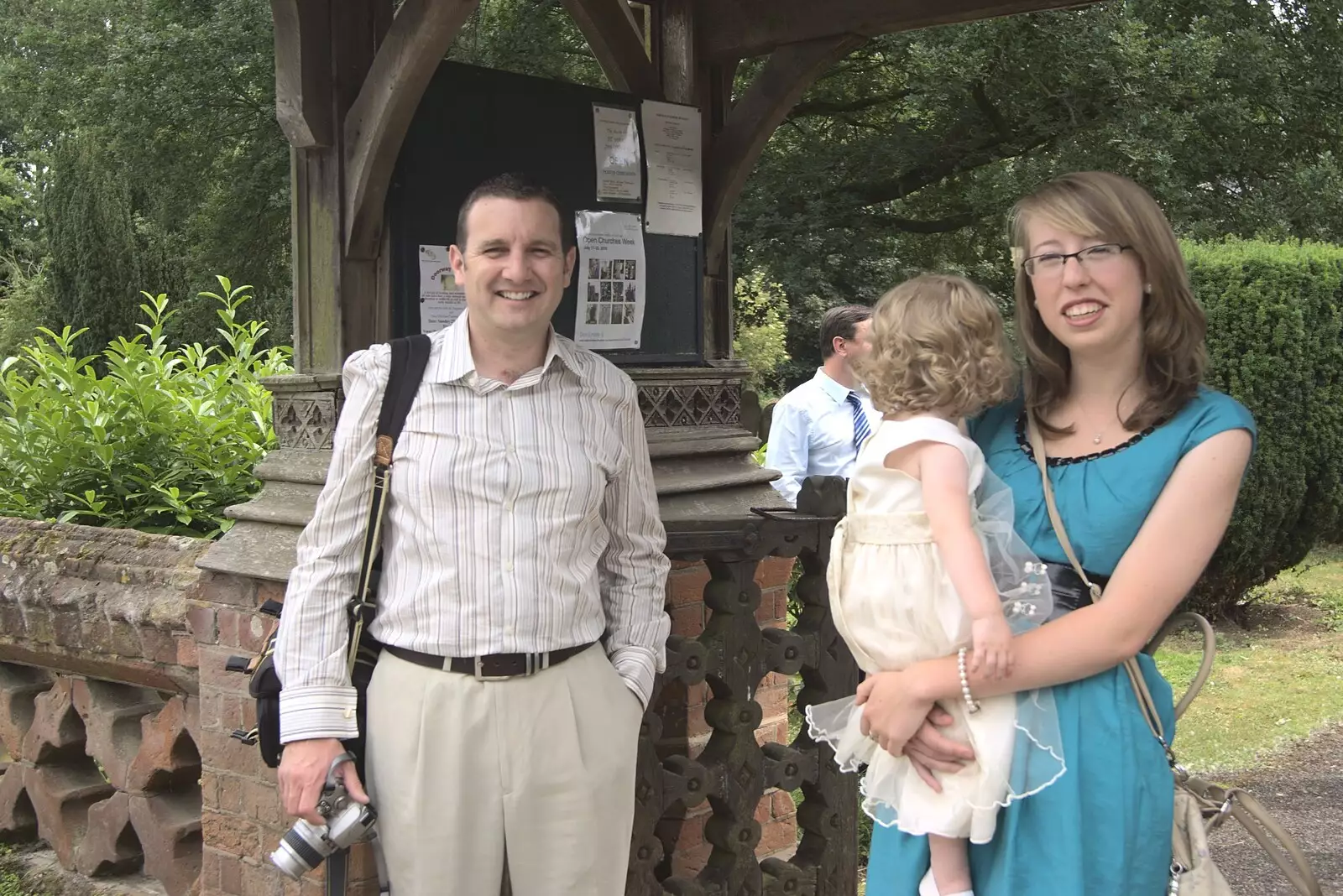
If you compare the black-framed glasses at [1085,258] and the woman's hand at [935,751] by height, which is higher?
the black-framed glasses at [1085,258]

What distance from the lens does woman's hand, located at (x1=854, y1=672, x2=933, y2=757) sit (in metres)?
2.06

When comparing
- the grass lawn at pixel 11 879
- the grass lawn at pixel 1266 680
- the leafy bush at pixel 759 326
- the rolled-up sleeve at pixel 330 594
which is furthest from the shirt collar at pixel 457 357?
the leafy bush at pixel 759 326

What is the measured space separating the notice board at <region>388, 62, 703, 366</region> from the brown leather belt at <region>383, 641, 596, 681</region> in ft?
3.70

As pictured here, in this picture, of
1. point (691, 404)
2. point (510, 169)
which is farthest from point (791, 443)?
point (510, 169)

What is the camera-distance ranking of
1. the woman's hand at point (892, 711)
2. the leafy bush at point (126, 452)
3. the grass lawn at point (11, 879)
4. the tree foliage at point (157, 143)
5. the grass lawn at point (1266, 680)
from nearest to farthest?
the woman's hand at point (892, 711) → the grass lawn at point (11, 879) → the leafy bush at point (126, 452) → the grass lawn at point (1266, 680) → the tree foliage at point (157, 143)

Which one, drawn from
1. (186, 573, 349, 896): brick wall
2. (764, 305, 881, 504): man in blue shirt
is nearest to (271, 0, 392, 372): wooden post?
(186, 573, 349, 896): brick wall

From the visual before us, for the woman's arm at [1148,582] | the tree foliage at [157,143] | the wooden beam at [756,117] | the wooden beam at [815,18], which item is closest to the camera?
the woman's arm at [1148,582]

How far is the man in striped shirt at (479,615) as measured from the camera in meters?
2.39

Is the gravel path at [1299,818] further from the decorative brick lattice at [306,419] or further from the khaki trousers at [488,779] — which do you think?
the decorative brick lattice at [306,419]

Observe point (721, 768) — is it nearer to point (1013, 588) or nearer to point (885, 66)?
point (1013, 588)

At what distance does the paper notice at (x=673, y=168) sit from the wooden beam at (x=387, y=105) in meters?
0.97

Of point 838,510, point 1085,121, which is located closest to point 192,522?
point 838,510

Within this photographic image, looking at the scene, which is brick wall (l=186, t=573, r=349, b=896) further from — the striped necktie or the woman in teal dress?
the striped necktie

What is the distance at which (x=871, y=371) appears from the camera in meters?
2.22
